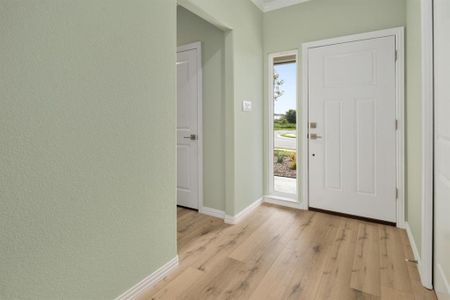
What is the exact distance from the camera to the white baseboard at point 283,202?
319cm

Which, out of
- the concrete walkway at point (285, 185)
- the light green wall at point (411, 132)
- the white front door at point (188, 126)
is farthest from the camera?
the concrete walkway at point (285, 185)

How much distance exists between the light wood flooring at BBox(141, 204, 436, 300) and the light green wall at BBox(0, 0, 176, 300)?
1.20 ft

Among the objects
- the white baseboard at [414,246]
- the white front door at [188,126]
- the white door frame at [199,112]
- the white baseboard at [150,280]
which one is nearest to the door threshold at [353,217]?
the white baseboard at [414,246]

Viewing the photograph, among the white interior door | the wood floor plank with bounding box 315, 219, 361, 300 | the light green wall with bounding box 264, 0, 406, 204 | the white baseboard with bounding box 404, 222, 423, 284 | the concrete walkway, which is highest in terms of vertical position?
the light green wall with bounding box 264, 0, 406, 204

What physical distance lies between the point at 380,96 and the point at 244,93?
1.42 meters

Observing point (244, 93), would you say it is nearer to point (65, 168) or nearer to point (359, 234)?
point (359, 234)

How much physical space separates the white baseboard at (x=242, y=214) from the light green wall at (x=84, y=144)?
104 centimetres

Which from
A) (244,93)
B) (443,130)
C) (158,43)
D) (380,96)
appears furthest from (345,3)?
(158,43)

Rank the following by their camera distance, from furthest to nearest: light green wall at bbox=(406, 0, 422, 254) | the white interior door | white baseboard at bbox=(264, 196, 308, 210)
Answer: white baseboard at bbox=(264, 196, 308, 210) → light green wall at bbox=(406, 0, 422, 254) → the white interior door

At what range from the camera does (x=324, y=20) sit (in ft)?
9.62

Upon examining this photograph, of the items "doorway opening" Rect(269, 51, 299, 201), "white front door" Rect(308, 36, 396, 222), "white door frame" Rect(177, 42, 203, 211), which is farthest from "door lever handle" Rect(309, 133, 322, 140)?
"white door frame" Rect(177, 42, 203, 211)

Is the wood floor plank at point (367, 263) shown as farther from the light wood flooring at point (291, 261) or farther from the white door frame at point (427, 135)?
the white door frame at point (427, 135)

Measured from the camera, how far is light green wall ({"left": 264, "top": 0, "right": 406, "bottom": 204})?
2.62 m

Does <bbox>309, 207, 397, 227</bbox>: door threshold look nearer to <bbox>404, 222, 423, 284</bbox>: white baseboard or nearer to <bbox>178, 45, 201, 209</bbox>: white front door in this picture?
<bbox>404, 222, 423, 284</bbox>: white baseboard
